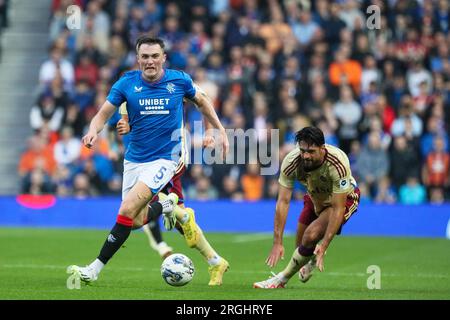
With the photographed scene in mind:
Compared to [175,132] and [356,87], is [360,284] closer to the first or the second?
[175,132]


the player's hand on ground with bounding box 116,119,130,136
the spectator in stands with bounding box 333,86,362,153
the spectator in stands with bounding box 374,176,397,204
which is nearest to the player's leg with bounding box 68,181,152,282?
the player's hand on ground with bounding box 116,119,130,136

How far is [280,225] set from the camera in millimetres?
10055

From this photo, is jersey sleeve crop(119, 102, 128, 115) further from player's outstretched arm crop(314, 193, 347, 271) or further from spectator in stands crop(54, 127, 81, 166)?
spectator in stands crop(54, 127, 81, 166)

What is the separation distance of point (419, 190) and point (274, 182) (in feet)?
9.49

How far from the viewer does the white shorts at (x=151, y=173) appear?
1046cm

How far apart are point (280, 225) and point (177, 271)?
1157mm

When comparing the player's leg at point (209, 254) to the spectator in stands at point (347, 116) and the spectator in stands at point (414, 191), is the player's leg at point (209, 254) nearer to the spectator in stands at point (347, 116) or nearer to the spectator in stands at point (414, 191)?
the spectator in stands at point (414, 191)

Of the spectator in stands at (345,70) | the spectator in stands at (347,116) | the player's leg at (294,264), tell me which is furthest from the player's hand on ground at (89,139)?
the spectator in stands at (345,70)

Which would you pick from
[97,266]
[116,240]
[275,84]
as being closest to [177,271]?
[116,240]

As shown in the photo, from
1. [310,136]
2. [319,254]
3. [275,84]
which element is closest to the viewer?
[319,254]

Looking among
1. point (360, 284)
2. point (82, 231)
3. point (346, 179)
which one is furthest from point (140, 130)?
point (82, 231)

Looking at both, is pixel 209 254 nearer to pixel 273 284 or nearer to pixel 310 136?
pixel 273 284

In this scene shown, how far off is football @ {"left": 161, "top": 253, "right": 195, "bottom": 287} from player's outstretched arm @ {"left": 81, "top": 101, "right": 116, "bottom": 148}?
146cm

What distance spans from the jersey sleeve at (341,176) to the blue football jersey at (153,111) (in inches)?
71.7
